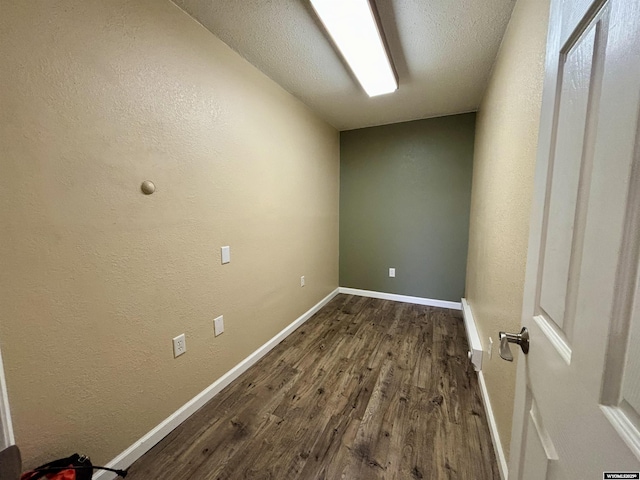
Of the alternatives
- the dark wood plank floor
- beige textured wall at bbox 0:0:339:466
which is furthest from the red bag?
the dark wood plank floor

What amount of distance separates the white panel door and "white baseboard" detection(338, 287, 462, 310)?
8.80 feet

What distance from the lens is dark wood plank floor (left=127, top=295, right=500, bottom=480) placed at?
1.21 m

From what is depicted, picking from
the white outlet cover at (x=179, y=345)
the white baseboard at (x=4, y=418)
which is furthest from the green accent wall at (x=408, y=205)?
the white baseboard at (x=4, y=418)

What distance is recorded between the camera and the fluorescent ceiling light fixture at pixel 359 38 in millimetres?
1276

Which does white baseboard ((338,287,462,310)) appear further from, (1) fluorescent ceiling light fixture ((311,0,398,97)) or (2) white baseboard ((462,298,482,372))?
(1) fluorescent ceiling light fixture ((311,0,398,97))

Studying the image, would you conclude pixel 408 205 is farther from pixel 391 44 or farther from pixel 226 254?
pixel 226 254

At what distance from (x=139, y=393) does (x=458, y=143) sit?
3.56 m

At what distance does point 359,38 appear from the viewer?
1.51 metres

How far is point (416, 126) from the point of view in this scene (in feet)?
10.0

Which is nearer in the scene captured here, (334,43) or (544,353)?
(544,353)

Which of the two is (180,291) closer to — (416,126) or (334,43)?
(334,43)

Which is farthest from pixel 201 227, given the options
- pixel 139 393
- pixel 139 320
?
pixel 139 393

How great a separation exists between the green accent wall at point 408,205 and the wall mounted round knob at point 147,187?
2.60 metres

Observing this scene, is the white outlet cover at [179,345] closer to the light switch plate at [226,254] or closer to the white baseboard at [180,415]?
the white baseboard at [180,415]
